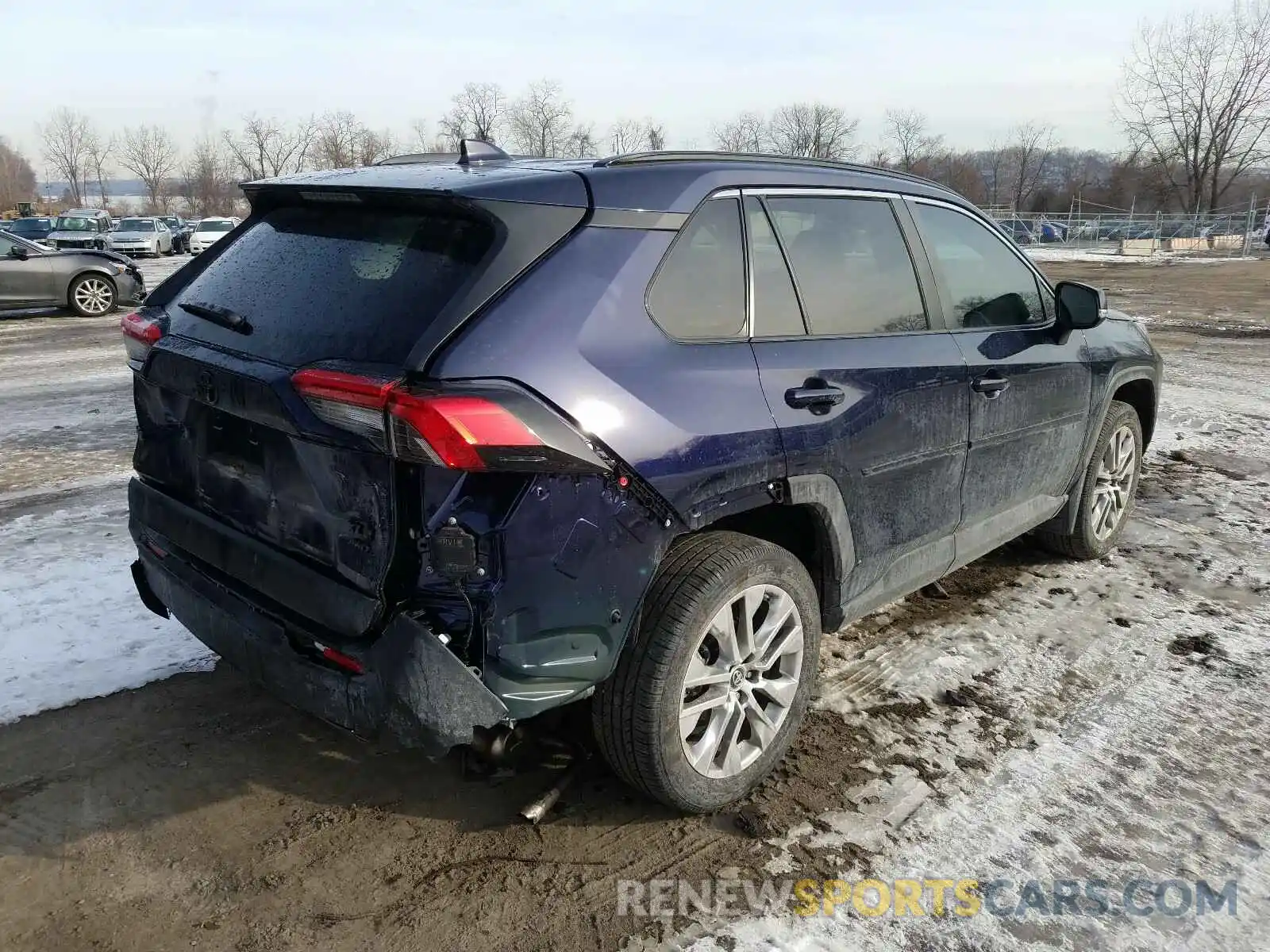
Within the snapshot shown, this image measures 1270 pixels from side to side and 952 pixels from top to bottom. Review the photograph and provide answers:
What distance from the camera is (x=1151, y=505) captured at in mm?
5871

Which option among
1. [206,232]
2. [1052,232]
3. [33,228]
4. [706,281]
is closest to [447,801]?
[706,281]

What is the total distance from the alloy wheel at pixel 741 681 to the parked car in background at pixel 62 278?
52.7 ft

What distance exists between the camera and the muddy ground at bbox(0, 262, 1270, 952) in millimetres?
2424

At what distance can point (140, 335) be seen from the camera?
9.85 feet

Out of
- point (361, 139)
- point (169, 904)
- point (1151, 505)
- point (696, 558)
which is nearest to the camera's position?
point (169, 904)

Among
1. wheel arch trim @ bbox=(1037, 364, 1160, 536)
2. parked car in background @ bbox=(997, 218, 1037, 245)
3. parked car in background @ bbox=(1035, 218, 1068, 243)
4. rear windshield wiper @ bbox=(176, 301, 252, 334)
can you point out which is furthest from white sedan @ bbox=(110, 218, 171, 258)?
parked car in background @ bbox=(1035, 218, 1068, 243)

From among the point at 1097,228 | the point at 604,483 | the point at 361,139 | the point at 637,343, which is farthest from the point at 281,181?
the point at 361,139

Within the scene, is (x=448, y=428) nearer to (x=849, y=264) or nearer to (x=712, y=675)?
(x=712, y=675)

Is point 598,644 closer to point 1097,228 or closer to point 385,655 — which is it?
point 385,655

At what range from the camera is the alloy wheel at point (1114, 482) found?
4793 millimetres

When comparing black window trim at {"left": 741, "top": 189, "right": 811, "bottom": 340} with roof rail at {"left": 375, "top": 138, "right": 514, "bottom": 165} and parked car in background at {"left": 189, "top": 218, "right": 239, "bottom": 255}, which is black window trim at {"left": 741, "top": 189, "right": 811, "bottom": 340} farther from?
parked car in background at {"left": 189, "top": 218, "right": 239, "bottom": 255}

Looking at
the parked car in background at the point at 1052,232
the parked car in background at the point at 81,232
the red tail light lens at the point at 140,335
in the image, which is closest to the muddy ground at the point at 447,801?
the red tail light lens at the point at 140,335

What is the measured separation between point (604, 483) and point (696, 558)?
1.40 feet

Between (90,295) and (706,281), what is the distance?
16183 millimetres
